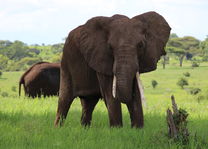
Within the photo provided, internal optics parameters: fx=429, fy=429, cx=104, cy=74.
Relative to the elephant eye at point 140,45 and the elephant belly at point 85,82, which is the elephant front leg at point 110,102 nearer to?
the elephant belly at point 85,82

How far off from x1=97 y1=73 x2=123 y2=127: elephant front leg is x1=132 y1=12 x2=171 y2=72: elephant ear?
0.67m

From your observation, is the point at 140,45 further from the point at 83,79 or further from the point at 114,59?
the point at 83,79

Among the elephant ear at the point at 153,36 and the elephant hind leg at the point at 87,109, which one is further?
the elephant hind leg at the point at 87,109

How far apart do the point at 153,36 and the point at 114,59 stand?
Answer: 93 centimetres

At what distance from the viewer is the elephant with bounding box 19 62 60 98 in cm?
1802

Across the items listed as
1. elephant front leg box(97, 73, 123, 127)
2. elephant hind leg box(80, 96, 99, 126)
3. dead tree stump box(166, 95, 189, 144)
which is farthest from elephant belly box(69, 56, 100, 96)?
dead tree stump box(166, 95, 189, 144)

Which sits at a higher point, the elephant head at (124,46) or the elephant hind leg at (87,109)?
the elephant head at (124,46)

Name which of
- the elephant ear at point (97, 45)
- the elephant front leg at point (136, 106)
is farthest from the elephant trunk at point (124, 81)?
the elephant ear at point (97, 45)

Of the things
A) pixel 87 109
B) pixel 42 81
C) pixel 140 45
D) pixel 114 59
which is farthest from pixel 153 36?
pixel 42 81

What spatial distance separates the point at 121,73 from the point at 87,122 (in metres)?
2.52

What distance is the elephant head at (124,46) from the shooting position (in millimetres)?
6961

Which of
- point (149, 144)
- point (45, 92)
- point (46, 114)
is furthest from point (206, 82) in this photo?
point (149, 144)

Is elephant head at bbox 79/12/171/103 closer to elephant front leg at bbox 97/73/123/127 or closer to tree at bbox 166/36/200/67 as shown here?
elephant front leg at bbox 97/73/123/127

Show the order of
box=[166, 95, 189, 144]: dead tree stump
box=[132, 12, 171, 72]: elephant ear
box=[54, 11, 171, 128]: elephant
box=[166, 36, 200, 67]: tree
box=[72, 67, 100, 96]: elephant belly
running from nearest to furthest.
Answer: box=[166, 95, 189, 144]: dead tree stump < box=[54, 11, 171, 128]: elephant < box=[132, 12, 171, 72]: elephant ear < box=[72, 67, 100, 96]: elephant belly < box=[166, 36, 200, 67]: tree
